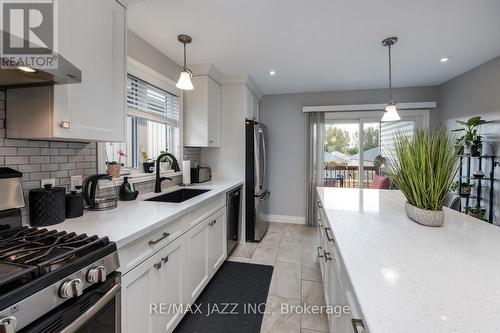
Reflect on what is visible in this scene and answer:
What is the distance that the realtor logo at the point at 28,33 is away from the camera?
0.85m

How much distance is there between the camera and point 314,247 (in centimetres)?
317

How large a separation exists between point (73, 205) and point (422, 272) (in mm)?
1744

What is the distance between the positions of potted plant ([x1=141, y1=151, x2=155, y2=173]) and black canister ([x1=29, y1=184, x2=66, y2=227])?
1.16 metres

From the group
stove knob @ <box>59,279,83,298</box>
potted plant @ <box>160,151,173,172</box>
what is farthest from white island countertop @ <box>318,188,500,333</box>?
potted plant @ <box>160,151,173,172</box>

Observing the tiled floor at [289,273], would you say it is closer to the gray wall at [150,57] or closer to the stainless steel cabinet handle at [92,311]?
the stainless steel cabinet handle at [92,311]

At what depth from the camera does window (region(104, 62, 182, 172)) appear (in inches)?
87.0

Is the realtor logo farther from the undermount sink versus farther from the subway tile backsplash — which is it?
the undermount sink

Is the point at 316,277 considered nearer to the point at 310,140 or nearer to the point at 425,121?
the point at 310,140

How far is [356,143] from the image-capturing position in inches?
165

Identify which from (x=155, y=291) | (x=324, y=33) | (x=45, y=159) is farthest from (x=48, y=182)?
(x=324, y=33)

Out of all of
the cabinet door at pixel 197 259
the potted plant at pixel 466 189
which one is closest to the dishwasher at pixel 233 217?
the cabinet door at pixel 197 259

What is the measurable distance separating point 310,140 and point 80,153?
345cm

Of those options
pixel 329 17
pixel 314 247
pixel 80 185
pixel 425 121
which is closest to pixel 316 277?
pixel 314 247

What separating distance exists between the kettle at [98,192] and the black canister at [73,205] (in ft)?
0.39
